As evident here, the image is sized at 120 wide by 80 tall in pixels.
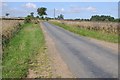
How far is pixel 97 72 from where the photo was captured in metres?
10.4

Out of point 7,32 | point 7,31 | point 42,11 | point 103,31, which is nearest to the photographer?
point 7,32

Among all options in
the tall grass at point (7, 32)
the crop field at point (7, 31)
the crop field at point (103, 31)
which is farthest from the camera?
the crop field at point (103, 31)

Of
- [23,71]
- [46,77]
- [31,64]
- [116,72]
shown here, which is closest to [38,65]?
[31,64]

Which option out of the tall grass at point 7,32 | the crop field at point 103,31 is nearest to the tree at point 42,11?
the crop field at point 103,31

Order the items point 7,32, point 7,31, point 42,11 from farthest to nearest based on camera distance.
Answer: point 42,11
point 7,31
point 7,32

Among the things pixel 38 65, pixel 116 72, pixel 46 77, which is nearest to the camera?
pixel 46 77

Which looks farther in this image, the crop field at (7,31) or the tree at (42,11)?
the tree at (42,11)

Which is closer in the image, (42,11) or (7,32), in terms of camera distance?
(7,32)

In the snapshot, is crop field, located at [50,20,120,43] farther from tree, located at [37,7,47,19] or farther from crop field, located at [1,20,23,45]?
tree, located at [37,7,47,19]

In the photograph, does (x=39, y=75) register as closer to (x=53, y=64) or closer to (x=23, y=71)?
(x=23, y=71)

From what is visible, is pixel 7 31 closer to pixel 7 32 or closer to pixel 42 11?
pixel 7 32

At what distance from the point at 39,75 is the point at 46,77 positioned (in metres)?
0.46

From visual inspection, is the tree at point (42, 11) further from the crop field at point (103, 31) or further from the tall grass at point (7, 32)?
the tall grass at point (7, 32)

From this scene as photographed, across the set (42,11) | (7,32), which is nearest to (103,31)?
(7,32)
